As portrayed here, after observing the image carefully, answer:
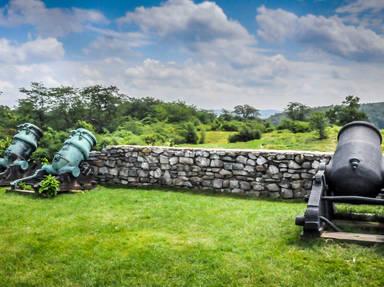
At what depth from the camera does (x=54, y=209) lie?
23.9ft

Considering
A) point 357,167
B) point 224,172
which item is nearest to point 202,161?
point 224,172

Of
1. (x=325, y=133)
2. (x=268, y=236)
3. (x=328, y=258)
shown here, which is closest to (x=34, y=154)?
(x=268, y=236)

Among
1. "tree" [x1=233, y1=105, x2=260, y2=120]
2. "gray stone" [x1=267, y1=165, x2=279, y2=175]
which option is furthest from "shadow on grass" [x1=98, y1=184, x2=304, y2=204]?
"tree" [x1=233, y1=105, x2=260, y2=120]

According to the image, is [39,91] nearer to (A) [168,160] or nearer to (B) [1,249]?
(A) [168,160]

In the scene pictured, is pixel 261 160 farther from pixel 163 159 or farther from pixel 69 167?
pixel 69 167

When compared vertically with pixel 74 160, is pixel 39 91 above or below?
above

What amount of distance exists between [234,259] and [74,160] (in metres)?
5.43

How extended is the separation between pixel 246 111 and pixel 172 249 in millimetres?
20717

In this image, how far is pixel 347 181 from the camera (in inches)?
205

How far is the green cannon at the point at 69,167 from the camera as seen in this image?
8805 mm

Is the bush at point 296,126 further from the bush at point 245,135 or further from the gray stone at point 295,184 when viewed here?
the gray stone at point 295,184

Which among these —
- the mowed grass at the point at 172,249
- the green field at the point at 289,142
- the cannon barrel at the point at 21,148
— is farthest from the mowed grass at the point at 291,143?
the mowed grass at the point at 172,249

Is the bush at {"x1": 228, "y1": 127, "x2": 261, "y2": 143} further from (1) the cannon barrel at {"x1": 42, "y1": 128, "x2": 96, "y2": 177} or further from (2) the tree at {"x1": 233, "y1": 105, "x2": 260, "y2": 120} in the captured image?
(1) the cannon barrel at {"x1": 42, "y1": 128, "x2": 96, "y2": 177}

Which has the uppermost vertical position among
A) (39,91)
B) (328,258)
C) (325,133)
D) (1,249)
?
(39,91)
